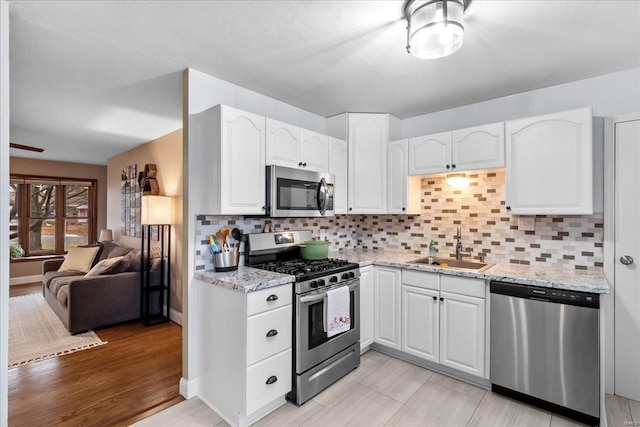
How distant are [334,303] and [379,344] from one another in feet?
3.12

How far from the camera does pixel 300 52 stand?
7.02 ft

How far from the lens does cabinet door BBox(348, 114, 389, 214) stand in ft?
11.0

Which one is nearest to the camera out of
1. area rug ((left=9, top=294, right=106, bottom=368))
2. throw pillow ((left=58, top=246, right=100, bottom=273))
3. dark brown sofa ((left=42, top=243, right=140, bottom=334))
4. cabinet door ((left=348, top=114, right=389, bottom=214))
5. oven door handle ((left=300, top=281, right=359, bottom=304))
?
oven door handle ((left=300, top=281, right=359, bottom=304))

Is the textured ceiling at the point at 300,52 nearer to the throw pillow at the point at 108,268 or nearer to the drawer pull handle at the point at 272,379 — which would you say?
the throw pillow at the point at 108,268

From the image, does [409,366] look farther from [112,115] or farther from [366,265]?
[112,115]

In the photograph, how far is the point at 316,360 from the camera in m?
2.35

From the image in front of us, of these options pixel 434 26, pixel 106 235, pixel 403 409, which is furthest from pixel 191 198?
pixel 106 235

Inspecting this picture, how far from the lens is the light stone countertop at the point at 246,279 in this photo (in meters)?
2.00

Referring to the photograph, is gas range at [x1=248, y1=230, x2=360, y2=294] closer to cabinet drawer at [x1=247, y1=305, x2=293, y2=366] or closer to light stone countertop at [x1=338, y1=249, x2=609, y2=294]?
cabinet drawer at [x1=247, y1=305, x2=293, y2=366]

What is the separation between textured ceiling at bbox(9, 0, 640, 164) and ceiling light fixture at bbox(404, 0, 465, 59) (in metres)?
0.14

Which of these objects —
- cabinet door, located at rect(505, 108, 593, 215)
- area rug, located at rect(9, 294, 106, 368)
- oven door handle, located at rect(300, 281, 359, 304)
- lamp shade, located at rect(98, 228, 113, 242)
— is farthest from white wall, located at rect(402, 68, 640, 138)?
lamp shade, located at rect(98, 228, 113, 242)

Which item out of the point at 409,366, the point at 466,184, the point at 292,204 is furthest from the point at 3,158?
the point at 466,184

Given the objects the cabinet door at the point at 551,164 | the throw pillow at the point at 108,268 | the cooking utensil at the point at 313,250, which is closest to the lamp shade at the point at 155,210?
the throw pillow at the point at 108,268

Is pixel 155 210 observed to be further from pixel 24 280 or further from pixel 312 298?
pixel 24 280
